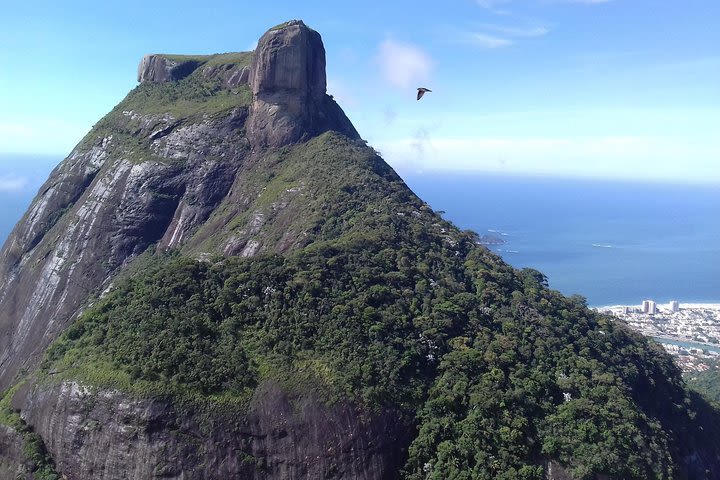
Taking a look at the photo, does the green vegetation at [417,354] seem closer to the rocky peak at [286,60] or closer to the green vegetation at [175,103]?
the rocky peak at [286,60]

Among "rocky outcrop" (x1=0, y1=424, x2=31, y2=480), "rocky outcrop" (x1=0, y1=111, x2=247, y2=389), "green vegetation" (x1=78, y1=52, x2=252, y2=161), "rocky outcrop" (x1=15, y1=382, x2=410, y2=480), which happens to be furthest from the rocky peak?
"rocky outcrop" (x1=0, y1=424, x2=31, y2=480)

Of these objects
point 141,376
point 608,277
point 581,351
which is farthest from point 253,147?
point 608,277

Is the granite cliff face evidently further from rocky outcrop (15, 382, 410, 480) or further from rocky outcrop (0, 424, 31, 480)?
rocky outcrop (15, 382, 410, 480)

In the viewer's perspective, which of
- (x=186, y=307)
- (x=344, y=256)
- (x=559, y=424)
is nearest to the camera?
(x=559, y=424)

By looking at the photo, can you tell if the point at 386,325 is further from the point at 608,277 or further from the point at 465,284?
the point at 608,277

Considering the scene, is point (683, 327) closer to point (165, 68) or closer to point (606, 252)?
point (606, 252)
